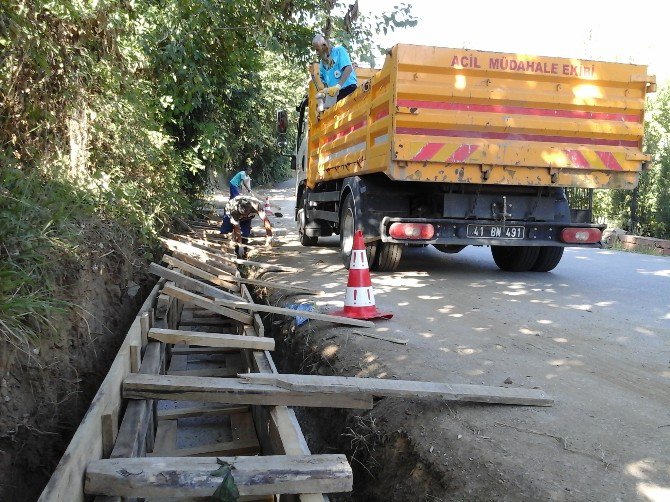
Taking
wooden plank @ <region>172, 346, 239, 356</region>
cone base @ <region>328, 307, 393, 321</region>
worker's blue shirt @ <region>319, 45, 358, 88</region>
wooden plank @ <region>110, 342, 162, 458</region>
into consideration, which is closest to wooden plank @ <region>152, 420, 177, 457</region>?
wooden plank @ <region>110, 342, 162, 458</region>

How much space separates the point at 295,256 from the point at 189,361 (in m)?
3.41

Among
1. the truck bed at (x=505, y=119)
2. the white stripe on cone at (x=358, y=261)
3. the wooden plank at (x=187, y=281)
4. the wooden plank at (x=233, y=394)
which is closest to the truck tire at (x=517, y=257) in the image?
the truck bed at (x=505, y=119)

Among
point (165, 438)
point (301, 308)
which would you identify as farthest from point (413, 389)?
point (301, 308)

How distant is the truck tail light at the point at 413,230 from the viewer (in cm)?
579

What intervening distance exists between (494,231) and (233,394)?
404 centimetres

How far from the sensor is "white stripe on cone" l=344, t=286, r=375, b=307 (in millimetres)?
4441

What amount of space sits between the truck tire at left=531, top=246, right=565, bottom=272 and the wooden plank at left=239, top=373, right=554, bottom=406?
4268mm

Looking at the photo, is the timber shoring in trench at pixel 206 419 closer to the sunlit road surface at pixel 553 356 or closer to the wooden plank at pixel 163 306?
the wooden plank at pixel 163 306

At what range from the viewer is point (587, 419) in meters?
2.61

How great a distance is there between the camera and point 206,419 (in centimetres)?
434

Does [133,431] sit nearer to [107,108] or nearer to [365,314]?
[365,314]

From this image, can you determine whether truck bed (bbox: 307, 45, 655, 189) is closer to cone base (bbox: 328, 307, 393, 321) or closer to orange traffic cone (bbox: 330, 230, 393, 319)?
orange traffic cone (bbox: 330, 230, 393, 319)

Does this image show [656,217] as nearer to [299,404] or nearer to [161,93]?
[161,93]

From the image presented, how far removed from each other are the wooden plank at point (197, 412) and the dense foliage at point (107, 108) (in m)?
1.35
